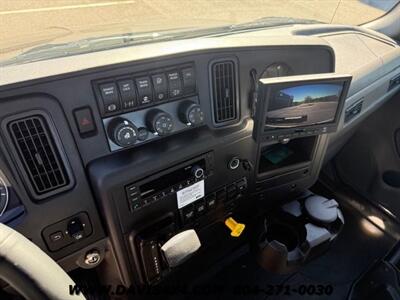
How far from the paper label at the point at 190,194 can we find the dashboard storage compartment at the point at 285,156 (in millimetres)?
400

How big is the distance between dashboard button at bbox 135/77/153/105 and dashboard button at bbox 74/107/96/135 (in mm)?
150

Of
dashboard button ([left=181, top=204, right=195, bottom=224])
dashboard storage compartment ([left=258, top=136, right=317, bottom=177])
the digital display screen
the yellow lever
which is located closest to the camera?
the digital display screen

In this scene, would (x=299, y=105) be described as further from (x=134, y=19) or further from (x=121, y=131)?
(x=134, y=19)

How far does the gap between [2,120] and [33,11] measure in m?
5.31

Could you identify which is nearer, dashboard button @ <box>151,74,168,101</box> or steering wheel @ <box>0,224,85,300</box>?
steering wheel @ <box>0,224,85,300</box>

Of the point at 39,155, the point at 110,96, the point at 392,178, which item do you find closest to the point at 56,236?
the point at 39,155

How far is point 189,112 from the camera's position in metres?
1.08

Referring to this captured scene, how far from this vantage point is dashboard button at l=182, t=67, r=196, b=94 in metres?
1.04

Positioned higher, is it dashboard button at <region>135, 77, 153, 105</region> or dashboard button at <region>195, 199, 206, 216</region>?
dashboard button at <region>135, 77, 153, 105</region>

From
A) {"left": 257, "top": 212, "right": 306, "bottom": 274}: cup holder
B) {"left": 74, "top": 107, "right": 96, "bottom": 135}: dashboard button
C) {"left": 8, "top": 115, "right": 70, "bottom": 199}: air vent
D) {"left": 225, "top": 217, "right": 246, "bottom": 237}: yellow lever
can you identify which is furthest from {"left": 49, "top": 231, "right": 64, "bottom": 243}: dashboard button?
{"left": 257, "top": 212, "right": 306, "bottom": 274}: cup holder

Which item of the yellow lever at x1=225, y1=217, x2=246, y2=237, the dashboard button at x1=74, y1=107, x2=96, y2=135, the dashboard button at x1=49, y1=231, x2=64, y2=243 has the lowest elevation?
the yellow lever at x1=225, y1=217, x2=246, y2=237

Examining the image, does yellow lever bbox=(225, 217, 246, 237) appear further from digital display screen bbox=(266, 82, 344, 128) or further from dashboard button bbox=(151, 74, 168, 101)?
dashboard button bbox=(151, 74, 168, 101)

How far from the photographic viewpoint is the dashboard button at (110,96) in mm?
915

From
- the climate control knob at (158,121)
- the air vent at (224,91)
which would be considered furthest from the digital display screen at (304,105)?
the climate control knob at (158,121)
